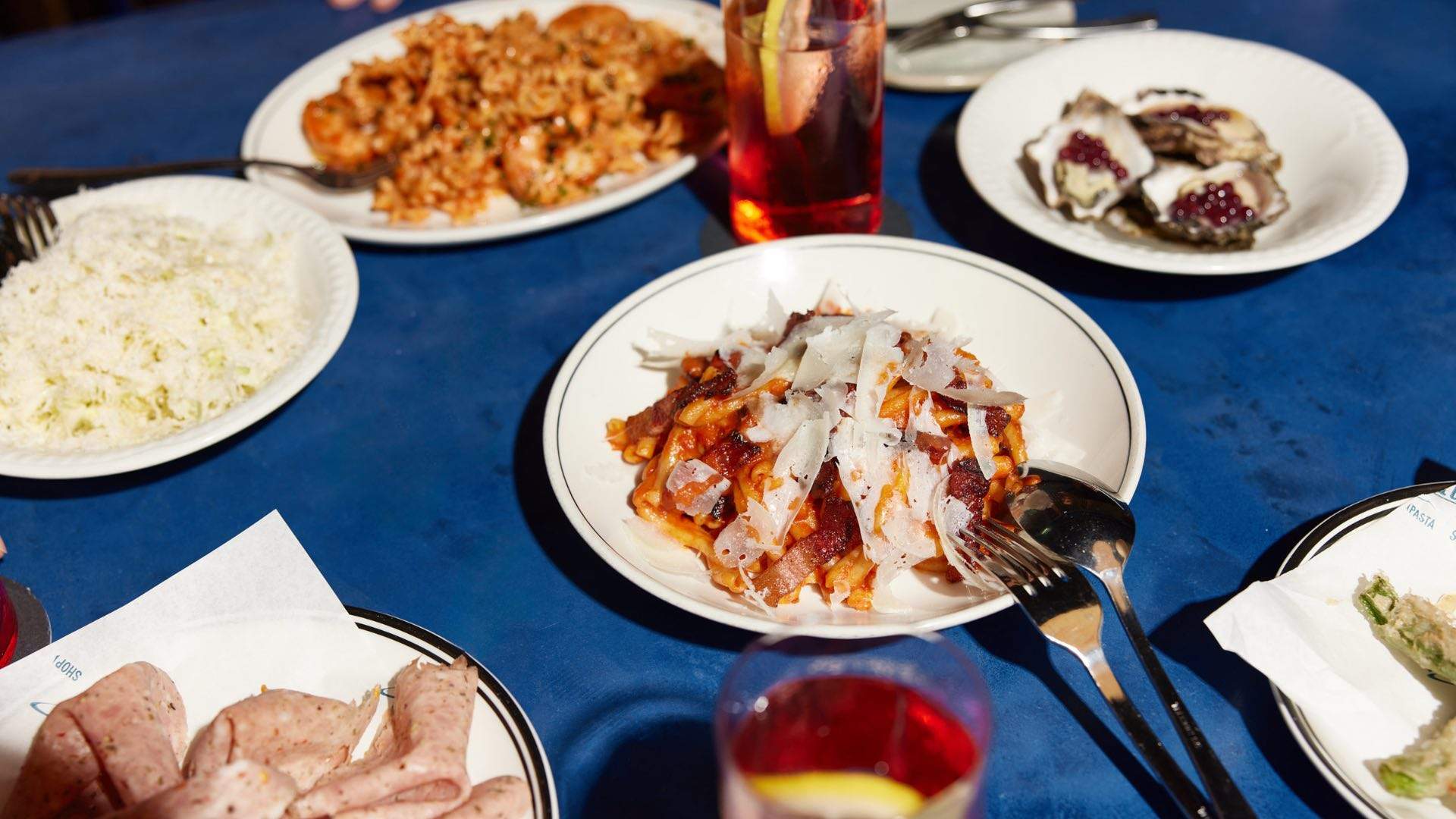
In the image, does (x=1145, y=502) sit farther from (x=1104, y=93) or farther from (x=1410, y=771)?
(x=1104, y=93)

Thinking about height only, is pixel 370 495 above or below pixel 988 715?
below

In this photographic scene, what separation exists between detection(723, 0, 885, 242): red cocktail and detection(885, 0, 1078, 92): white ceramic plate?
2.63 ft

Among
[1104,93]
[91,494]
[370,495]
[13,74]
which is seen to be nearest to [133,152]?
[13,74]

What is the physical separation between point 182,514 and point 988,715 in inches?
69.9

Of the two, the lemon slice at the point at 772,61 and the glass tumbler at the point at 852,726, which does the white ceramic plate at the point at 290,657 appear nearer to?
the glass tumbler at the point at 852,726

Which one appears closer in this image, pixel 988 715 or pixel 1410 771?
pixel 988 715

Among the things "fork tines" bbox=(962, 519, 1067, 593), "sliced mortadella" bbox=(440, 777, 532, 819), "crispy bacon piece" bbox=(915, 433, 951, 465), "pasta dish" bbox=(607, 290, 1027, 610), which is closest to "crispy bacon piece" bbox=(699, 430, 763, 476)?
"pasta dish" bbox=(607, 290, 1027, 610)

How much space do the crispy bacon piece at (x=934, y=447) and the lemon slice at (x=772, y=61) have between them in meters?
0.91

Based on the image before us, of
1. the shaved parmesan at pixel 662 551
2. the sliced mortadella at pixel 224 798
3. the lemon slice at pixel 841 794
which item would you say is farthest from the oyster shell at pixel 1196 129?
the sliced mortadella at pixel 224 798

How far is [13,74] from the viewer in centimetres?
366

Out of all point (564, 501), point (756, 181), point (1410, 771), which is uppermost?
point (756, 181)

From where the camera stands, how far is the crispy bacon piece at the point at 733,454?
5.57ft

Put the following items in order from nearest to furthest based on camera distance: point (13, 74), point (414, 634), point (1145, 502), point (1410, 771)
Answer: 1. point (1410, 771)
2. point (414, 634)
3. point (1145, 502)
4. point (13, 74)

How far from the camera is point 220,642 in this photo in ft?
5.11
